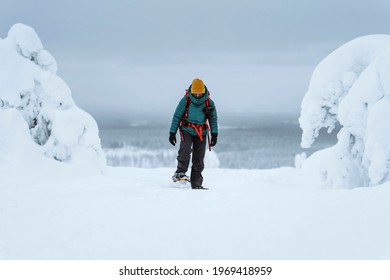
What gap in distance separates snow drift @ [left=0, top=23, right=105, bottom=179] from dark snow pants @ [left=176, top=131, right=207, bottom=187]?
527 centimetres

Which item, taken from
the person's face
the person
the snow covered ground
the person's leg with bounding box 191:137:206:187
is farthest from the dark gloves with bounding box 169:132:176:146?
the snow covered ground

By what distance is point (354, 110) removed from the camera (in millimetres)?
11156

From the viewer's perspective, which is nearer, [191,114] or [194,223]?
[194,223]

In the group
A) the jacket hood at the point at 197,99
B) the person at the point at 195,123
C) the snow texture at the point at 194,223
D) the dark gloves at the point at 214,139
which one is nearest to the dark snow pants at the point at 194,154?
the person at the point at 195,123

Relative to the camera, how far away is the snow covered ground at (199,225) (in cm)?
426

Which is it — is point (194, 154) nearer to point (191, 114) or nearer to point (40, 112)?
point (191, 114)

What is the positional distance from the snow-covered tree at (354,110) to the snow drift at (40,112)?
7.10m

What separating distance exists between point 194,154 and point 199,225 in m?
4.03

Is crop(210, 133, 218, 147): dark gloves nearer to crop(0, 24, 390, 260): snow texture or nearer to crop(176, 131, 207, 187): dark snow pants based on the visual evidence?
crop(176, 131, 207, 187): dark snow pants

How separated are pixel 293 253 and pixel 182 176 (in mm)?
4921

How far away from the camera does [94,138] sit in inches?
538

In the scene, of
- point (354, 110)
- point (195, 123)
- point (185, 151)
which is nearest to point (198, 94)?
point (195, 123)
